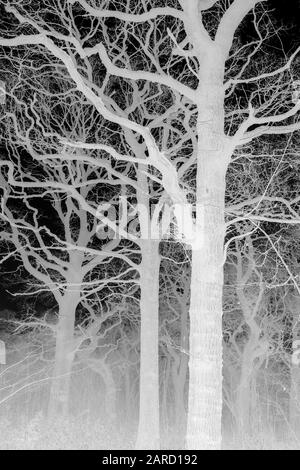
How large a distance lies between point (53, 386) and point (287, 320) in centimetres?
1190

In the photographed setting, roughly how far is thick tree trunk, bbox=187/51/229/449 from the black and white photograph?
0.02 meters

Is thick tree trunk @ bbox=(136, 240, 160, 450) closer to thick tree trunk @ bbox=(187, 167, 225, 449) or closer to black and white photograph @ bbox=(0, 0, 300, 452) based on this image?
black and white photograph @ bbox=(0, 0, 300, 452)

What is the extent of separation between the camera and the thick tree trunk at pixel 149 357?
11469mm

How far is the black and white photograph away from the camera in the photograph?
6352 millimetres

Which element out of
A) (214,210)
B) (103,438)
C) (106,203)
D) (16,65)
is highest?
(16,65)

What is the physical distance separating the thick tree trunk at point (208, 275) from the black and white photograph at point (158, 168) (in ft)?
0.05

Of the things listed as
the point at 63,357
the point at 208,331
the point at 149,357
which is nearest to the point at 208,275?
the point at 208,331

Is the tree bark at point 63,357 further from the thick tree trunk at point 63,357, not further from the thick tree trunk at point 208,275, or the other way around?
the thick tree trunk at point 208,275

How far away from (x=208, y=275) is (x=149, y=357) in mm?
5930

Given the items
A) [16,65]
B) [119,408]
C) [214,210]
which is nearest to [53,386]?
[16,65]

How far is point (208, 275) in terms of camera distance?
6.25m

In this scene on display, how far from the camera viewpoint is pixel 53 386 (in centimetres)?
1705

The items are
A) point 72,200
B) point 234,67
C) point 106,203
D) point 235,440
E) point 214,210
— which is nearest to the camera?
point 214,210

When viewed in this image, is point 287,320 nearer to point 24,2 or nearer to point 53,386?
point 53,386
